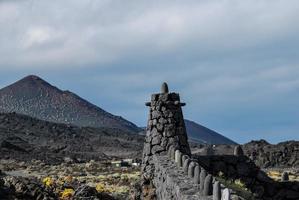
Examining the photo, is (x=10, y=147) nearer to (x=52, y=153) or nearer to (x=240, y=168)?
(x=52, y=153)

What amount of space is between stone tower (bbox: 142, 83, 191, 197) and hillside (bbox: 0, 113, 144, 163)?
79320mm

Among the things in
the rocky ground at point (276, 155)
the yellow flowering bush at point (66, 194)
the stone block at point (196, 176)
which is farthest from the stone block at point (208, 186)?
the rocky ground at point (276, 155)

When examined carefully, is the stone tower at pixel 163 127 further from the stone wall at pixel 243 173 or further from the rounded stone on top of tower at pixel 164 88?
the stone wall at pixel 243 173

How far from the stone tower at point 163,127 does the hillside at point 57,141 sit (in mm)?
79320

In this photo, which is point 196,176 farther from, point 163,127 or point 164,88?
point 164,88

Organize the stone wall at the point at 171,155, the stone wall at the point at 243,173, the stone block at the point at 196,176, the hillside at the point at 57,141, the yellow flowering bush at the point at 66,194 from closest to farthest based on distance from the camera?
the stone block at the point at 196,176 → the stone wall at the point at 171,155 → the stone wall at the point at 243,173 → the yellow flowering bush at the point at 66,194 → the hillside at the point at 57,141

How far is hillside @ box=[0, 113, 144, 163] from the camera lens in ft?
374

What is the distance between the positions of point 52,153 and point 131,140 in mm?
34956

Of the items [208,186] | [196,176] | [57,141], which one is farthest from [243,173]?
[57,141]

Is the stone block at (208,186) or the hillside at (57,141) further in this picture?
the hillside at (57,141)

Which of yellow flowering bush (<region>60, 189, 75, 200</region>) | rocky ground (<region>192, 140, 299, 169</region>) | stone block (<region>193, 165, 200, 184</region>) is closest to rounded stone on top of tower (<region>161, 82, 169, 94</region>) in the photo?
yellow flowering bush (<region>60, 189, 75, 200</region>)

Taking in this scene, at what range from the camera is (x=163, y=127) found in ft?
82.4

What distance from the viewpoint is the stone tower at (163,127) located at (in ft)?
82.3

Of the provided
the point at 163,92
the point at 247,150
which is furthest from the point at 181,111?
the point at 247,150
